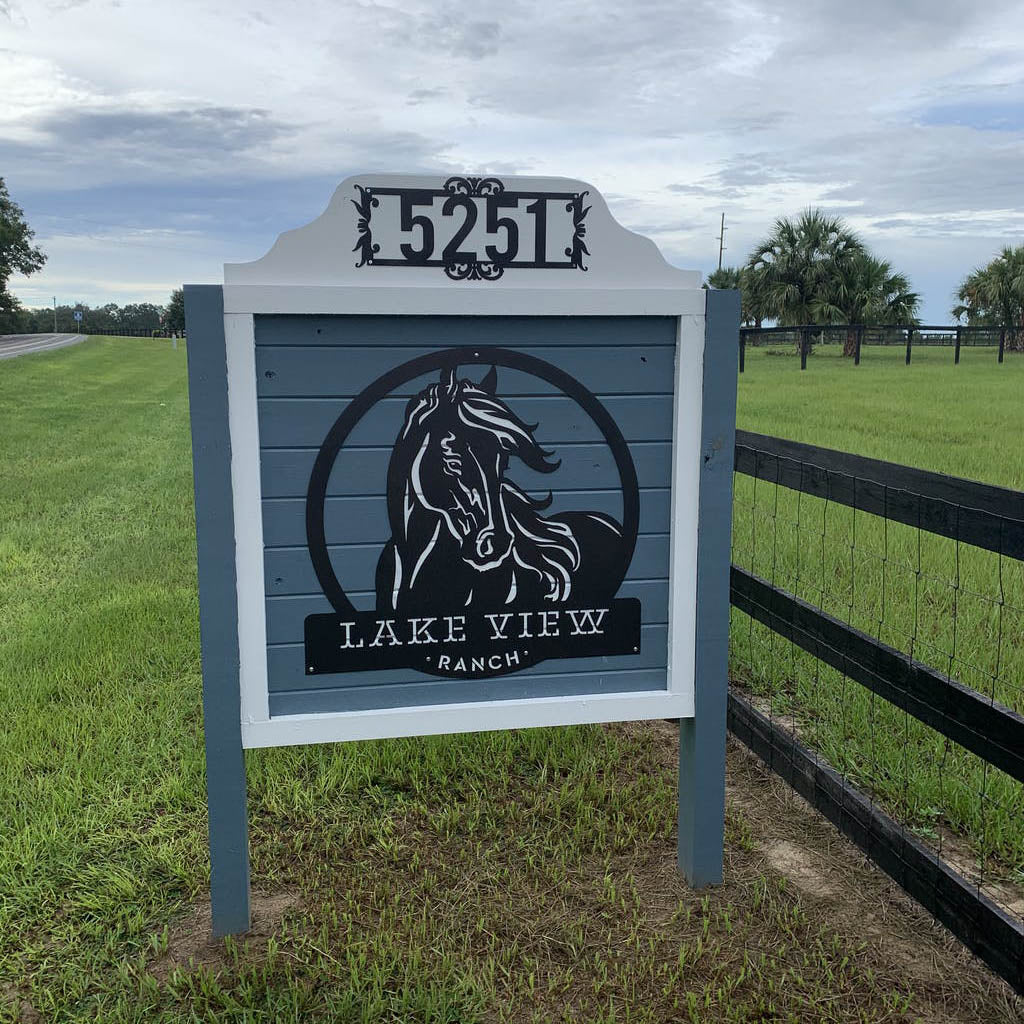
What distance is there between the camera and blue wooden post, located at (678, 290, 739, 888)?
10.2 feet

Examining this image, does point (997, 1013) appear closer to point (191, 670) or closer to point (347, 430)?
point (347, 430)

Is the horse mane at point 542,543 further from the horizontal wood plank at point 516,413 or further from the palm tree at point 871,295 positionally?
the palm tree at point 871,295

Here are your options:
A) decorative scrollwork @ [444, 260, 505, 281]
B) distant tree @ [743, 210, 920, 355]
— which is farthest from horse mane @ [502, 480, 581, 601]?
distant tree @ [743, 210, 920, 355]

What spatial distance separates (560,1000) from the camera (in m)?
2.75

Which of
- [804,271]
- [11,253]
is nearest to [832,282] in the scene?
[804,271]

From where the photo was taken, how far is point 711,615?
326 centimetres

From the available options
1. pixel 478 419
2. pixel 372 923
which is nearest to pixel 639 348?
pixel 478 419

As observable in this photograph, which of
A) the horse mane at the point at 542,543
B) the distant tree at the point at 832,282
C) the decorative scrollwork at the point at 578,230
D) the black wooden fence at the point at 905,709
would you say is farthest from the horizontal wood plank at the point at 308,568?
the distant tree at the point at 832,282

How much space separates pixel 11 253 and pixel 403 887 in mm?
79606

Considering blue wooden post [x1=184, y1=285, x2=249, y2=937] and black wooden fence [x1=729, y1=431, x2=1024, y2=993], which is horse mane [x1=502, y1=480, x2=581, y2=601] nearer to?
blue wooden post [x1=184, y1=285, x2=249, y2=937]

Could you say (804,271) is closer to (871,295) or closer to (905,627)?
(871,295)

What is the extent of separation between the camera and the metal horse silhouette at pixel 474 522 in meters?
3.00

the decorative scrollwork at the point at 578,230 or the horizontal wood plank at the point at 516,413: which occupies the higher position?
the decorative scrollwork at the point at 578,230

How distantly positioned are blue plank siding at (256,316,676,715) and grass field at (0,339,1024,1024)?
67 cm
